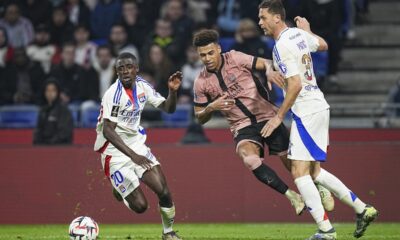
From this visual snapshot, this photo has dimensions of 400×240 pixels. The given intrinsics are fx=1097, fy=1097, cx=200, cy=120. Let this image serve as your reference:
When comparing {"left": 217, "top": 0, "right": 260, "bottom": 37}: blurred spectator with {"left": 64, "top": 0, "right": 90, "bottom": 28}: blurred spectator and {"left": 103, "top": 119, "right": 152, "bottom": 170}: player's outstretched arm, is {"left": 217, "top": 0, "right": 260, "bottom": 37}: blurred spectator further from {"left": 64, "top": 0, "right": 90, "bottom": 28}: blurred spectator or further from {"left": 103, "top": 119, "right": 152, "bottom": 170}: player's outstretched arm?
{"left": 103, "top": 119, "right": 152, "bottom": 170}: player's outstretched arm

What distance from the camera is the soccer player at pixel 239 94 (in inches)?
488

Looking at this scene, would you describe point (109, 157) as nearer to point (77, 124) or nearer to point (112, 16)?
point (77, 124)

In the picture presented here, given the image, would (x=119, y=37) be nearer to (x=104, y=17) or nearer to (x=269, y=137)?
(x=104, y=17)

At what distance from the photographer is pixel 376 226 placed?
15453 millimetres

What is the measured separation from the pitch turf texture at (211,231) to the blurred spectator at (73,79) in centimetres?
336

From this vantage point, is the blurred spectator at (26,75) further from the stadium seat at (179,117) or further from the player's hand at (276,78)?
the player's hand at (276,78)

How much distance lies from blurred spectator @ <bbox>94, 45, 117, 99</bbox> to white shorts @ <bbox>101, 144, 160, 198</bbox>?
6042 mm

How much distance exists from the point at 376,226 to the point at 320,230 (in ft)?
13.6

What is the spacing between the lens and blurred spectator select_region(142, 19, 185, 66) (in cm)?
1925

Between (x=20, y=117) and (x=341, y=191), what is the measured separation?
8.33 m

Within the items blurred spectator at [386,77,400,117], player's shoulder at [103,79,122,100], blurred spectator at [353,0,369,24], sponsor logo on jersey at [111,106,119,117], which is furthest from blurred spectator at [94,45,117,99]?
sponsor logo on jersey at [111,106,119,117]

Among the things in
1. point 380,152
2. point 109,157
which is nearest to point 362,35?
point 380,152

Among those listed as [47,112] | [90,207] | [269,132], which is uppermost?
[269,132]

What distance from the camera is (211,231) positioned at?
48.5ft
